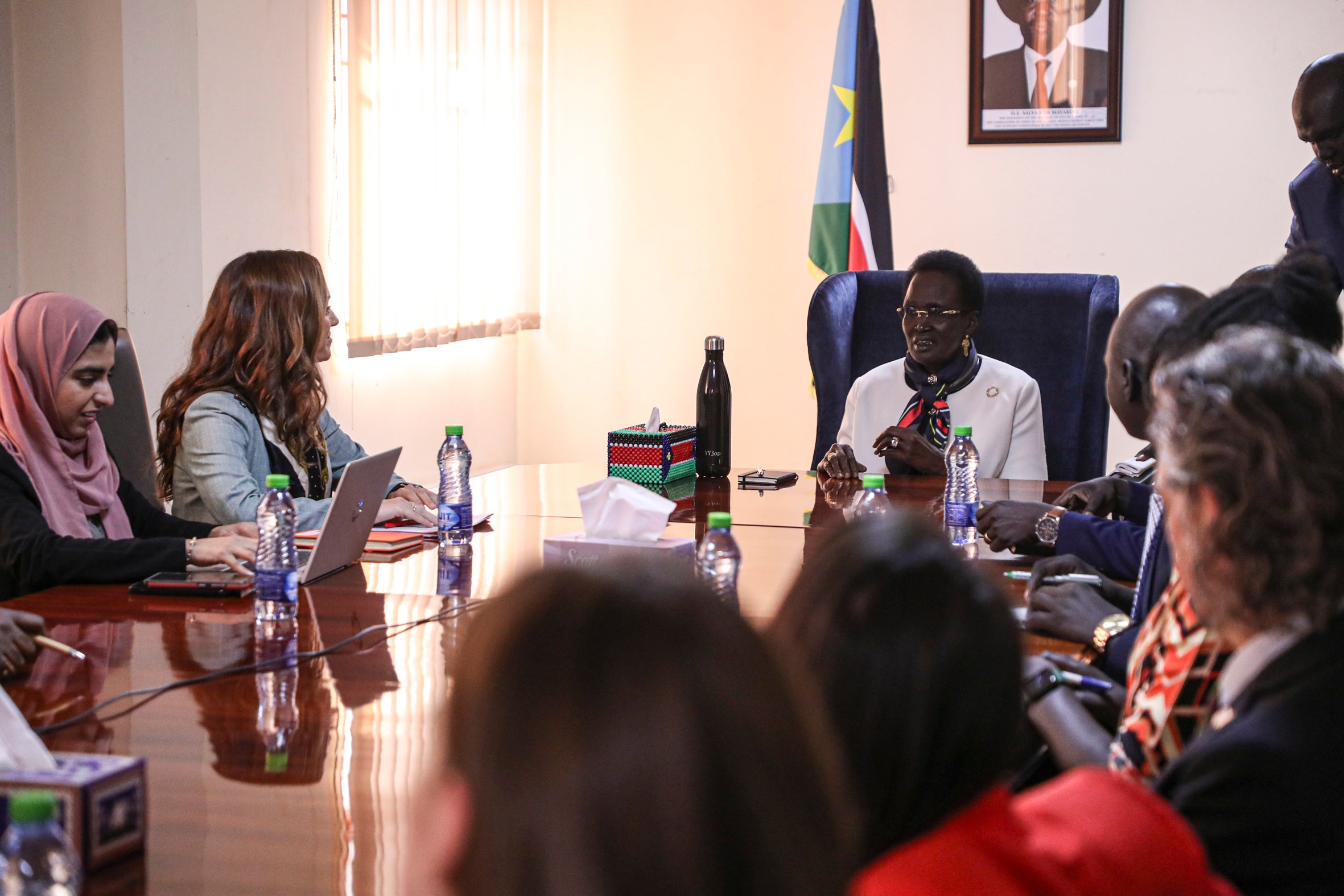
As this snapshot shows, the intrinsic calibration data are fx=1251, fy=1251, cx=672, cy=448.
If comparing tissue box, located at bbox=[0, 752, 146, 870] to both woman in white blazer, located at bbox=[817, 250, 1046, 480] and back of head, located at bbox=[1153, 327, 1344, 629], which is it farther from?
woman in white blazer, located at bbox=[817, 250, 1046, 480]

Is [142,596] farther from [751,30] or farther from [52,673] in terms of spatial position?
[751,30]

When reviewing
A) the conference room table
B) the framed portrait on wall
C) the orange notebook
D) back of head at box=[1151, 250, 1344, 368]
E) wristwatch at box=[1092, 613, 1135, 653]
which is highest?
the framed portrait on wall

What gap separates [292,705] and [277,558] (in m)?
0.44

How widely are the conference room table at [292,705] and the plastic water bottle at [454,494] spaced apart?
5 centimetres

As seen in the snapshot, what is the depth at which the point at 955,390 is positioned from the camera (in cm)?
325

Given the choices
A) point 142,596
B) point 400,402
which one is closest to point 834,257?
point 400,402

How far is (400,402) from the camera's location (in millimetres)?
4961

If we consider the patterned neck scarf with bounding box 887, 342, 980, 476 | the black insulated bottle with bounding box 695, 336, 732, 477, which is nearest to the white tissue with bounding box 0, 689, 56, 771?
the black insulated bottle with bounding box 695, 336, 732, 477

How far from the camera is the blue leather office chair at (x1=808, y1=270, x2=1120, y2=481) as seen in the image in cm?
352

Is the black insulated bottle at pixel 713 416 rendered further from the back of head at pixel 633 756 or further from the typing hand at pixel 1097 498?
the back of head at pixel 633 756

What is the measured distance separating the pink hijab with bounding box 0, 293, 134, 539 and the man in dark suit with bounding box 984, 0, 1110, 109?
3941mm

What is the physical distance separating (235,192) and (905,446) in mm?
2186

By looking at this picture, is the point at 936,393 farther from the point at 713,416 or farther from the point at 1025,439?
the point at 713,416

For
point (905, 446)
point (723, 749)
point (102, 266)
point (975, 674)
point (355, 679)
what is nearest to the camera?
point (723, 749)
